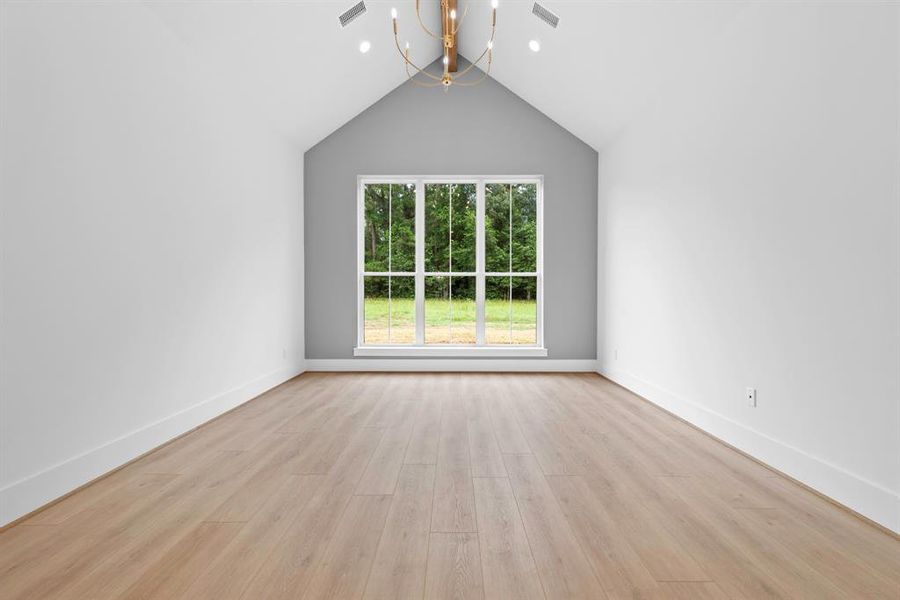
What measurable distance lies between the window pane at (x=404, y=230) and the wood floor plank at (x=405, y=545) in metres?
3.91

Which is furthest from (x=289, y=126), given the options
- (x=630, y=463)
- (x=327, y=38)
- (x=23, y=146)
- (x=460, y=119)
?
(x=630, y=463)

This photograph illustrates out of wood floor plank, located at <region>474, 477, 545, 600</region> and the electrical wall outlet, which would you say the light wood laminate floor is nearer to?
wood floor plank, located at <region>474, 477, 545, 600</region>

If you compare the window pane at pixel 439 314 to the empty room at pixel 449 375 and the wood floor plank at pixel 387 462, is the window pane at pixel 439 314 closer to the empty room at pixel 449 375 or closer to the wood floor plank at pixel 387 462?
the empty room at pixel 449 375

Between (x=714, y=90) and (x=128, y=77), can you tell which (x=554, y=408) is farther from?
(x=128, y=77)

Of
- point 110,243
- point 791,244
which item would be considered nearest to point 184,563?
point 110,243

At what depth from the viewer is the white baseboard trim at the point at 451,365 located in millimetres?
6152

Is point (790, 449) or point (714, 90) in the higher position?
point (714, 90)

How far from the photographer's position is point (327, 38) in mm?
4484

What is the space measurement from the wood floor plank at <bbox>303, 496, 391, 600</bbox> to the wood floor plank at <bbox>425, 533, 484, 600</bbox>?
→ 230 millimetres

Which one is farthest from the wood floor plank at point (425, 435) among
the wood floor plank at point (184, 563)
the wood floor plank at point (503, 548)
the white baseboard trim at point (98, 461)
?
the white baseboard trim at point (98, 461)

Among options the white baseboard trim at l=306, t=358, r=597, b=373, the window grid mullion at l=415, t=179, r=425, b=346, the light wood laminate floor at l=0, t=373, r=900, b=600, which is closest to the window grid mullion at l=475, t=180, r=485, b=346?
the white baseboard trim at l=306, t=358, r=597, b=373

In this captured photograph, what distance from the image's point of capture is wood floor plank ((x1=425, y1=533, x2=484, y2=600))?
5.42ft

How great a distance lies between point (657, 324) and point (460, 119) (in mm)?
3415

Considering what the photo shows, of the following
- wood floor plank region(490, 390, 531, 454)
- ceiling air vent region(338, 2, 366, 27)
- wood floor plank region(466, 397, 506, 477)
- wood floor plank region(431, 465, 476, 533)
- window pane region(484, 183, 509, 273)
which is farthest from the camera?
window pane region(484, 183, 509, 273)
